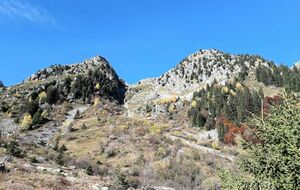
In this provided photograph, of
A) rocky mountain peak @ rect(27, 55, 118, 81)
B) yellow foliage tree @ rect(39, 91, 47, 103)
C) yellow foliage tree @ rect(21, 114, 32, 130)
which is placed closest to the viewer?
yellow foliage tree @ rect(21, 114, 32, 130)

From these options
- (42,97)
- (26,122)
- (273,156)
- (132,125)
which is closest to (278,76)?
(132,125)

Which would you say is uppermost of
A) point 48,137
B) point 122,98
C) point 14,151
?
point 122,98

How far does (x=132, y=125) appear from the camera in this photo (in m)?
87.6

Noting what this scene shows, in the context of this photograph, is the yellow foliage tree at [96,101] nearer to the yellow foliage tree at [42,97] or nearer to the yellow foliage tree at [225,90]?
the yellow foliage tree at [42,97]

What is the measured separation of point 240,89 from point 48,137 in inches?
2400

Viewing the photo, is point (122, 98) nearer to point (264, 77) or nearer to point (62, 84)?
point (62, 84)

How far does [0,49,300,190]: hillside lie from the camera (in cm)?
3866

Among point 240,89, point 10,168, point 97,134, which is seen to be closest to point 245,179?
point 10,168

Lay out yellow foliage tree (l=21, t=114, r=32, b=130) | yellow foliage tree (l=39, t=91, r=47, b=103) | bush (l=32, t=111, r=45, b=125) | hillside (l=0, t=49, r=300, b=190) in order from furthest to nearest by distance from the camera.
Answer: yellow foliage tree (l=39, t=91, r=47, b=103), bush (l=32, t=111, r=45, b=125), yellow foliage tree (l=21, t=114, r=32, b=130), hillside (l=0, t=49, r=300, b=190)

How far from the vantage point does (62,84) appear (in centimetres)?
13025

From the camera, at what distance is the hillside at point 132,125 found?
38.7 meters

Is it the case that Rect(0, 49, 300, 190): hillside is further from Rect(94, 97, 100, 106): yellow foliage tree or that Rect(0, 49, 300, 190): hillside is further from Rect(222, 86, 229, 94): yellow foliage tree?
Rect(222, 86, 229, 94): yellow foliage tree

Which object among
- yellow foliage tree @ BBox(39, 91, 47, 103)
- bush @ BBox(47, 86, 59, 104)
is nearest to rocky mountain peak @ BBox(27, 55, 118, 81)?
bush @ BBox(47, 86, 59, 104)

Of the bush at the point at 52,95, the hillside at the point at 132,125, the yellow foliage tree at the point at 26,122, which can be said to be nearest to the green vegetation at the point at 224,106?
the hillside at the point at 132,125
